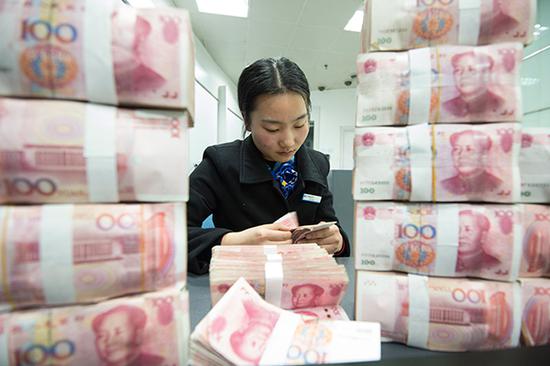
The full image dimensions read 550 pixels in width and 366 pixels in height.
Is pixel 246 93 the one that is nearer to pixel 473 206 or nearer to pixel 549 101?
pixel 473 206

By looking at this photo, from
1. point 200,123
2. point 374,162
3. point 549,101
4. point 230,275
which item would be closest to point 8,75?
point 230,275

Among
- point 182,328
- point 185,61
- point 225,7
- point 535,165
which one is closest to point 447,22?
point 535,165

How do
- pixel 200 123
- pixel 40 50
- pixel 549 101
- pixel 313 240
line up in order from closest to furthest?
pixel 40 50
pixel 313 240
pixel 549 101
pixel 200 123

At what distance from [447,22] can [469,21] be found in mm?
35

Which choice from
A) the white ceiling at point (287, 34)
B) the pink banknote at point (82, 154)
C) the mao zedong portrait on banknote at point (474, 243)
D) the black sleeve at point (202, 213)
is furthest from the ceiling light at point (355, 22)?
the pink banknote at point (82, 154)

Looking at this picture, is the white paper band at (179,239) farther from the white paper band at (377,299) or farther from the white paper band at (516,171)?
the white paper band at (516,171)

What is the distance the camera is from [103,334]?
0.39 m

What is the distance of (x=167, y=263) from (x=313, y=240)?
0.63 meters

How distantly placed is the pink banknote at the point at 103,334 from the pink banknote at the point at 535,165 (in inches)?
24.8

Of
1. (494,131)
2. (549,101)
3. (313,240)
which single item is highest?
(549,101)

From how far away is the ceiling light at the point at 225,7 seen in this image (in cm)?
285

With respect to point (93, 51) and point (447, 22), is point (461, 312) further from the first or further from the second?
point (93, 51)

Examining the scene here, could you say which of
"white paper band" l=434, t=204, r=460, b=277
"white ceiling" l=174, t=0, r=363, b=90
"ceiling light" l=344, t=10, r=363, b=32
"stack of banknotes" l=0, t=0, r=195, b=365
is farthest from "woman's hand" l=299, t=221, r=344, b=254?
"ceiling light" l=344, t=10, r=363, b=32

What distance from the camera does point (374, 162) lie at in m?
0.51
